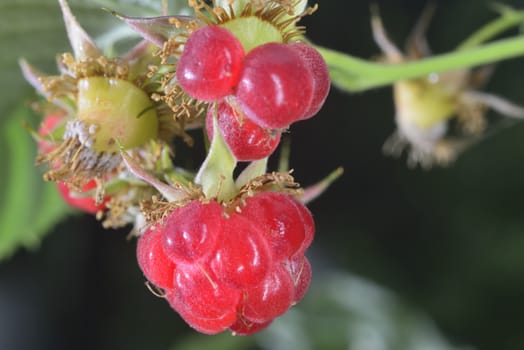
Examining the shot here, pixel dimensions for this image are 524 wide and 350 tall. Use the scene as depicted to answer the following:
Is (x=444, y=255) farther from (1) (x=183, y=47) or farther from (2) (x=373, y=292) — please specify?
(1) (x=183, y=47)

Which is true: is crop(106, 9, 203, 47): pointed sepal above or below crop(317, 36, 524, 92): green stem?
above

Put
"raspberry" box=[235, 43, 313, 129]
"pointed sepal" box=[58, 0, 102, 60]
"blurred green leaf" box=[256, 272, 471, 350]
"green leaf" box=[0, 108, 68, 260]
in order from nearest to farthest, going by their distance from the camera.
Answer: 1. "raspberry" box=[235, 43, 313, 129]
2. "pointed sepal" box=[58, 0, 102, 60]
3. "green leaf" box=[0, 108, 68, 260]
4. "blurred green leaf" box=[256, 272, 471, 350]

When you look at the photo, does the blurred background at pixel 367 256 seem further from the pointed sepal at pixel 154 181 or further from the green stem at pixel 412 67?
the pointed sepal at pixel 154 181

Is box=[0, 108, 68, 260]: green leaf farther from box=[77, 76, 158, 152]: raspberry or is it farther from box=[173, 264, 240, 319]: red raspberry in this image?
box=[173, 264, 240, 319]: red raspberry

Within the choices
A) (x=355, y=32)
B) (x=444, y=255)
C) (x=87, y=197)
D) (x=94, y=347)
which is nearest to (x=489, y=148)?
(x=444, y=255)

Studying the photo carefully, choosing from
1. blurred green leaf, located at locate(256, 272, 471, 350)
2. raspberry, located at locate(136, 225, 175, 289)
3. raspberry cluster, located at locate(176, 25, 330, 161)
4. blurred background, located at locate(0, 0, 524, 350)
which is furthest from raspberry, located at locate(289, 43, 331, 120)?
blurred green leaf, located at locate(256, 272, 471, 350)

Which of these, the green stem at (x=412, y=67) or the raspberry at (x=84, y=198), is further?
the green stem at (x=412, y=67)

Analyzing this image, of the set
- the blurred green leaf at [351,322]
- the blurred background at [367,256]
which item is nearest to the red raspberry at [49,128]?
the blurred background at [367,256]
